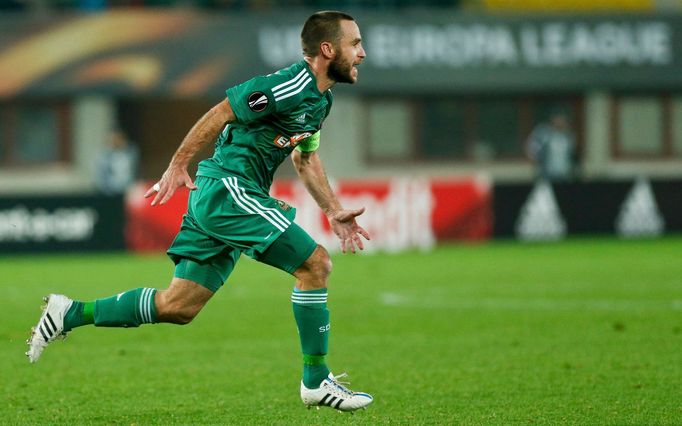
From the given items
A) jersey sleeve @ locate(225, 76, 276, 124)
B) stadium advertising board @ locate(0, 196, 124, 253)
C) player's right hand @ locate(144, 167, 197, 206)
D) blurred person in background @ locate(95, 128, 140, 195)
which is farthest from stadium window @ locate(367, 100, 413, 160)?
player's right hand @ locate(144, 167, 197, 206)

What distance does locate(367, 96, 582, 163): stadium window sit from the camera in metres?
31.9

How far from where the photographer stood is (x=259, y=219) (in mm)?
7316

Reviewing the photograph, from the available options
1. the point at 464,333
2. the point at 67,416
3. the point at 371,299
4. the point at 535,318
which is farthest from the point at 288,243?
the point at 371,299

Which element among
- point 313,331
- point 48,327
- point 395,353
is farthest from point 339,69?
point 395,353

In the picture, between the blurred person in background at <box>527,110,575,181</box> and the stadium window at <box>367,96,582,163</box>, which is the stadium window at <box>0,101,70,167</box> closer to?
the stadium window at <box>367,96,582,163</box>

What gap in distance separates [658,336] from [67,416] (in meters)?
5.21

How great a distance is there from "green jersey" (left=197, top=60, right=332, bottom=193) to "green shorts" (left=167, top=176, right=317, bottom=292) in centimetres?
10

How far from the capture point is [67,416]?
25.0ft

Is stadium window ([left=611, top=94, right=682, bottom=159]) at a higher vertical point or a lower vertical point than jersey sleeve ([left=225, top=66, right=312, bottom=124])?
lower

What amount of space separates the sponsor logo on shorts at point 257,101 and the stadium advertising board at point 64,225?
48.2ft

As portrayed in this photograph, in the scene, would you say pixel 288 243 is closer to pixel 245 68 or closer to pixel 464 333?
pixel 464 333

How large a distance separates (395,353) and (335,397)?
10.3ft

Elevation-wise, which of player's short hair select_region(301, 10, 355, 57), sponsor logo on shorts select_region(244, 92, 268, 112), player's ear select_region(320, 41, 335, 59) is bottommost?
sponsor logo on shorts select_region(244, 92, 268, 112)

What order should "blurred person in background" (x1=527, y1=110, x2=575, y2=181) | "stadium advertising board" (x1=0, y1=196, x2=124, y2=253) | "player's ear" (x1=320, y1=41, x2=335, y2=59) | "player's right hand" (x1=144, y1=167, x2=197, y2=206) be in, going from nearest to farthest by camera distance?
"player's right hand" (x1=144, y1=167, x2=197, y2=206), "player's ear" (x1=320, y1=41, x2=335, y2=59), "stadium advertising board" (x1=0, y1=196, x2=124, y2=253), "blurred person in background" (x1=527, y1=110, x2=575, y2=181)
